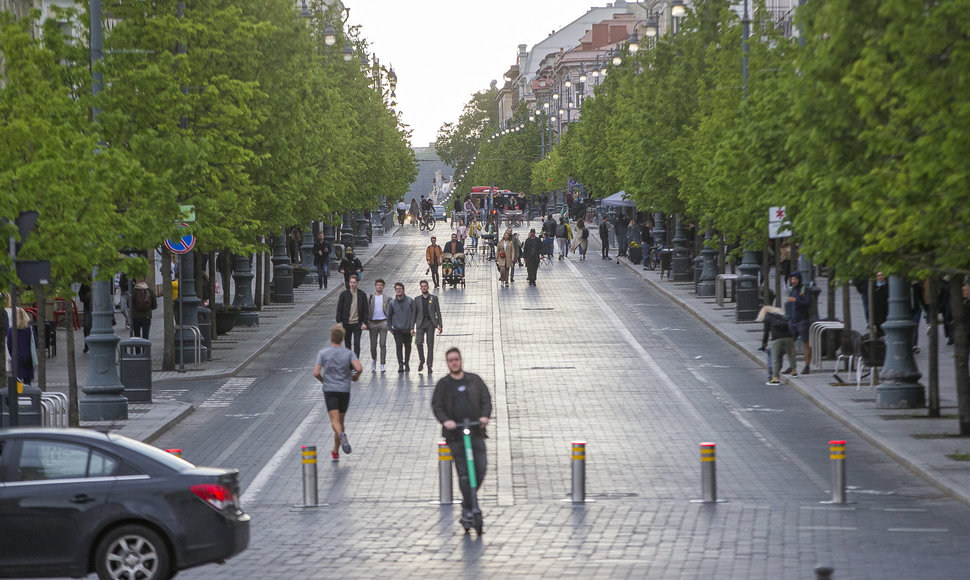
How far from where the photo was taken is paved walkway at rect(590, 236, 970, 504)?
55.5 ft

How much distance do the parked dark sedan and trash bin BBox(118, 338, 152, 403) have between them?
13387 millimetres

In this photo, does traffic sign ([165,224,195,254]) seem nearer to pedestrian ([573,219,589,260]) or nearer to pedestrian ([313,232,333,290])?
pedestrian ([313,232,333,290])

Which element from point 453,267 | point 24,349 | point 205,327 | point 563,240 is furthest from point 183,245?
point 563,240

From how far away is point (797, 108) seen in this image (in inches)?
733

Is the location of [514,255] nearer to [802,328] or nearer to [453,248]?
[453,248]

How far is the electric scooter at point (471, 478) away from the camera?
1381 centimetres

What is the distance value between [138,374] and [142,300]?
7.04 meters

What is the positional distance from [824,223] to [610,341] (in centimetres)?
1516

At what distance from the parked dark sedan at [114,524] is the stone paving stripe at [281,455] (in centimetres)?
460

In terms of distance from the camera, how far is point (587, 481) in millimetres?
17000

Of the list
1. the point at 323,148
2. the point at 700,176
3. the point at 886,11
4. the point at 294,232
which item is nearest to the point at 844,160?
the point at 886,11

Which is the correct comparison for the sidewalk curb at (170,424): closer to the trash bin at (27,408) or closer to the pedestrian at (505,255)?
the trash bin at (27,408)

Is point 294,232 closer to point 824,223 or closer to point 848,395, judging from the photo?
point 848,395

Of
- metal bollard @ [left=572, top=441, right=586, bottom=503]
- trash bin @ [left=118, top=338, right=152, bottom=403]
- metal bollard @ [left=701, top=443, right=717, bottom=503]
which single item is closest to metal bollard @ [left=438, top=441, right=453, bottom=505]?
metal bollard @ [left=572, top=441, right=586, bottom=503]
